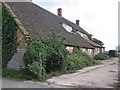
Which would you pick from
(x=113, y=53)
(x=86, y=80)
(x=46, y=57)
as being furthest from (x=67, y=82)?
(x=113, y=53)

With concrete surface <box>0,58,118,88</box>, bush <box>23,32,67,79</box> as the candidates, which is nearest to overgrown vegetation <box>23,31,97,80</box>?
bush <box>23,32,67,79</box>

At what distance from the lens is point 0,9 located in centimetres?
1928

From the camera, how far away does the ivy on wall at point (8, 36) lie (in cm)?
1834

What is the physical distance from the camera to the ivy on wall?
18.3 meters

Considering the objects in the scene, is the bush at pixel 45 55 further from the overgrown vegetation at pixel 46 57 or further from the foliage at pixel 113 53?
the foliage at pixel 113 53

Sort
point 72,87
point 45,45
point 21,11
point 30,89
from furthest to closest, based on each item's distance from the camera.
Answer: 1. point 21,11
2. point 45,45
3. point 72,87
4. point 30,89

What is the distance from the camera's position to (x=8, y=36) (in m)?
18.6

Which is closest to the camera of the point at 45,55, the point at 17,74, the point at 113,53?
the point at 17,74

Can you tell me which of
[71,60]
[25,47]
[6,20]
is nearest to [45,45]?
[25,47]

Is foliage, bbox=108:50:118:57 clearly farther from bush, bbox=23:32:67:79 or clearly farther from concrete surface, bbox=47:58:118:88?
bush, bbox=23:32:67:79

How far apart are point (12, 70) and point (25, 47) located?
2019 millimetres

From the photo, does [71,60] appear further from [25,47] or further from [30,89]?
[30,89]

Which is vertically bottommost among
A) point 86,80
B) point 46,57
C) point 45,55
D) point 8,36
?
point 86,80

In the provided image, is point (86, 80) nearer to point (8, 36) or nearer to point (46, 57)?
point (46, 57)
